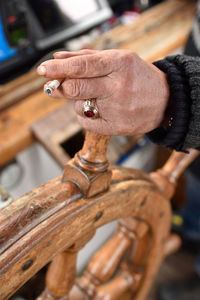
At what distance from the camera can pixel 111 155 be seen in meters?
1.26

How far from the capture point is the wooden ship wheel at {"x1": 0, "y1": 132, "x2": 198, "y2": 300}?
1.51ft

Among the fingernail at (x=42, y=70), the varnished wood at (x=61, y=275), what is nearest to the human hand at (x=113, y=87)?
the fingernail at (x=42, y=70)

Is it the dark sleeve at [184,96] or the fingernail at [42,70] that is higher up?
the fingernail at [42,70]

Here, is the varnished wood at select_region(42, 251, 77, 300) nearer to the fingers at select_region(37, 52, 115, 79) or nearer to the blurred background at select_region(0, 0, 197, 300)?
the fingers at select_region(37, 52, 115, 79)

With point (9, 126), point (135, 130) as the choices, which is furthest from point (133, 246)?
point (9, 126)

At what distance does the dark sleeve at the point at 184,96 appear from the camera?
536mm

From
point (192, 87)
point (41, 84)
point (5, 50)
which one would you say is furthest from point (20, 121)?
point (192, 87)

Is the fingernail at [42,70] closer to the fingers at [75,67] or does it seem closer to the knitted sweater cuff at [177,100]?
the fingers at [75,67]

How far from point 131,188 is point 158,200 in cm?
15

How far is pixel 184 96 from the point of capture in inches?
21.4

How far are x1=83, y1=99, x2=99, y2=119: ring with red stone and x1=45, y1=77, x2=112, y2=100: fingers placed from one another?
0.02 metres

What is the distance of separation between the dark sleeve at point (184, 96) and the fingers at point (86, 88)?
15 centimetres

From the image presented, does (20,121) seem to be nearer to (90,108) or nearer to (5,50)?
(5,50)

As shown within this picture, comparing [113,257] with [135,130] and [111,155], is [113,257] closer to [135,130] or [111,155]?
[135,130]
